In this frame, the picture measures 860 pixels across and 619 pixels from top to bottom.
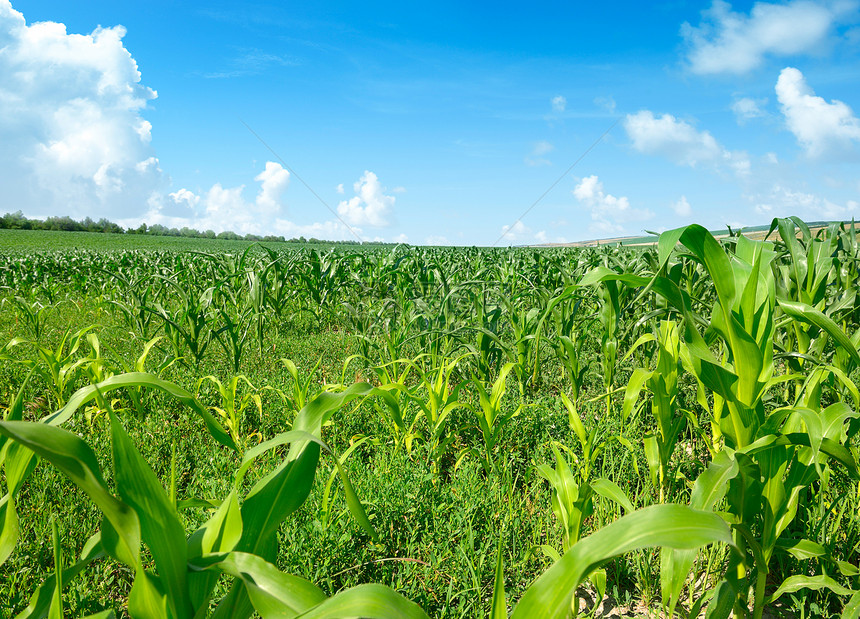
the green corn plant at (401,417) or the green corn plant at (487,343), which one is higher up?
the green corn plant at (487,343)

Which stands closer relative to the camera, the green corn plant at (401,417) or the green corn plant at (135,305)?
the green corn plant at (401,417)

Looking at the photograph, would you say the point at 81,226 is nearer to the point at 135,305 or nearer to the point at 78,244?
the point at 78,244

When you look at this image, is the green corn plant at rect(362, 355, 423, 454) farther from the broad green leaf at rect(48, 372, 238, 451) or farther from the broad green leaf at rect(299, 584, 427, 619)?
the broad green leaf at rect(299, 584, 427, 619)

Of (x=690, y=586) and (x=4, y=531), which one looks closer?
(x=4, y=531)

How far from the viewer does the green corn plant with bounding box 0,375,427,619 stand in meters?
0.72

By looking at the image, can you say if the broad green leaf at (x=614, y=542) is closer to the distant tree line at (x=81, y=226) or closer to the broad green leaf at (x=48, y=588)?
the broad green leaf at (x=48, y=588)

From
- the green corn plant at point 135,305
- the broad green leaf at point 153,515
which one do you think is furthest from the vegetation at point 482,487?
the green corn plant at point 135,305

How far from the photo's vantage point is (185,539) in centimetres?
90

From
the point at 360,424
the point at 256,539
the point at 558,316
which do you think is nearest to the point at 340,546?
the point at 256,539

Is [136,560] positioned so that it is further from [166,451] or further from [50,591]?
[166,451]

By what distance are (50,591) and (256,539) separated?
1.55ft

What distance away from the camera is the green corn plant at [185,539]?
72 cm

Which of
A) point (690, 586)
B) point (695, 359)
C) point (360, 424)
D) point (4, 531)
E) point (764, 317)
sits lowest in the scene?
point (690, 586)

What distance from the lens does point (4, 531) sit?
107cm
